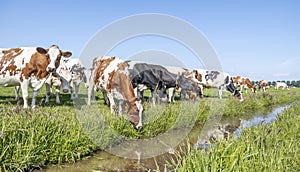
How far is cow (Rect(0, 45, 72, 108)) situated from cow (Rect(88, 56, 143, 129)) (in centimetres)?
180

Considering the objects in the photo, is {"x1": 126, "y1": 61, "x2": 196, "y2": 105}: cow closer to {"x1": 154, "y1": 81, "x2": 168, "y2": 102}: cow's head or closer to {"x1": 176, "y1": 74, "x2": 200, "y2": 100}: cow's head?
{"x1": 154, "y1": 81, "x2": 168, "y2": 102}: cow's head

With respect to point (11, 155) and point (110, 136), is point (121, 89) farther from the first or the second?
point (11, 155)

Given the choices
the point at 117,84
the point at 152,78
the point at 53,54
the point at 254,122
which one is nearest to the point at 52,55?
the point at 53,54

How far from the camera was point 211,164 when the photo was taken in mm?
3502

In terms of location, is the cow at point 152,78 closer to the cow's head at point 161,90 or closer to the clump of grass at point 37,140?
the cow's head at point 161,90

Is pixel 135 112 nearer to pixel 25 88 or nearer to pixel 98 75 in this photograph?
pixel 98 75

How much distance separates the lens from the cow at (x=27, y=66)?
32.7 ft

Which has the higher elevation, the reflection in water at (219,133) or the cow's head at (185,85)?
the cow's head at (185,85)

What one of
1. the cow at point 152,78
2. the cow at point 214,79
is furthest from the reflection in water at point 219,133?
the cow at point 214,79

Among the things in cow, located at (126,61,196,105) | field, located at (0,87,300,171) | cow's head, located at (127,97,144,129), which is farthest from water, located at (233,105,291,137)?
cow, located at (126,61,196,105)

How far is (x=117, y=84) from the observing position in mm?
9398

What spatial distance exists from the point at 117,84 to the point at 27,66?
11.4 feet

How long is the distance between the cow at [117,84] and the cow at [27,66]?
1802mm

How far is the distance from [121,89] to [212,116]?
559cm
